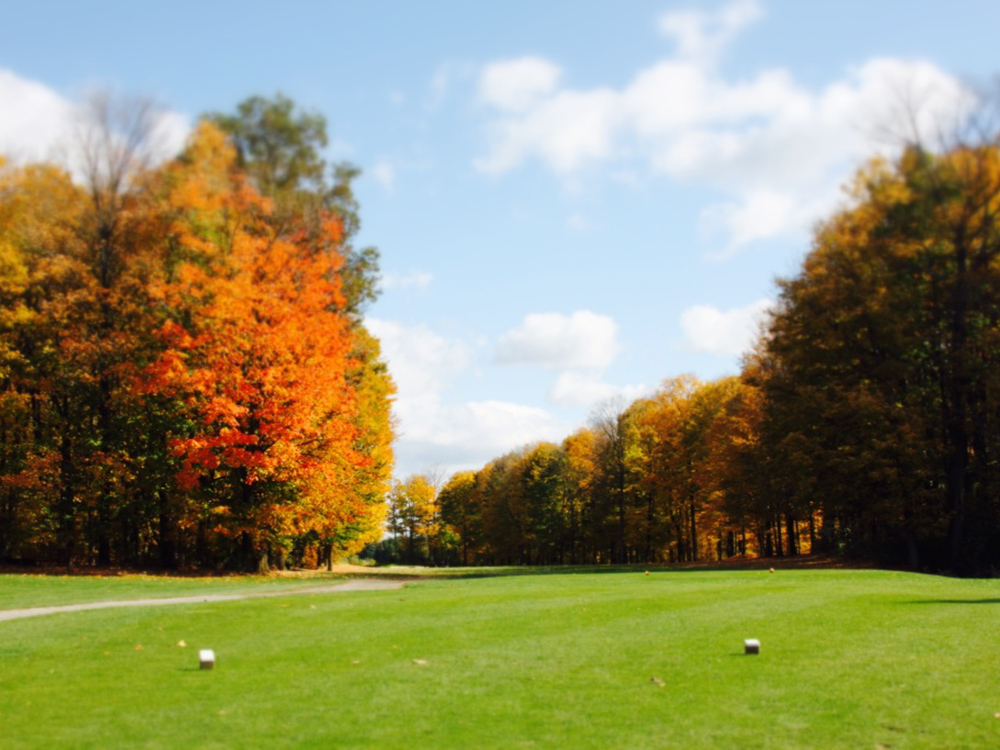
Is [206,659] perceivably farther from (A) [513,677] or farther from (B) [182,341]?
(B) [182,341]

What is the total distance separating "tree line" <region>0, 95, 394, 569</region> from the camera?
2944 cm

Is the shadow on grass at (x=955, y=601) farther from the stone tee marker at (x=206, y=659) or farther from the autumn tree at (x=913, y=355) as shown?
the autumn tree at (x=913, y=355)

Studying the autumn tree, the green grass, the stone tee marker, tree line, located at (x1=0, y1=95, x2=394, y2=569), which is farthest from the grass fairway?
the autumn tree

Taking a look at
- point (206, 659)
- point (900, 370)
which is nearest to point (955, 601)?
point (206, 659)

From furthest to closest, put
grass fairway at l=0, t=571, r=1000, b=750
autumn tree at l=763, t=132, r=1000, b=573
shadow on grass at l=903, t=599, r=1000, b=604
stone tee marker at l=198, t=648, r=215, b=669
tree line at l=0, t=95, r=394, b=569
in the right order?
1. autumn tree at l=763, t=132, r=1000, b=573
2. tree line at l=0, t=95, r=394, b=569
3. shadow on grass at l=903, t=599, r=1000, b=604
4. stone tee marker at l=198, t=648, r=215, b=669
5. grass fairway at l=0, t=571, r=1000, b=750

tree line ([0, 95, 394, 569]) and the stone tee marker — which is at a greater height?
tree line ([0, 95, 394, 569])

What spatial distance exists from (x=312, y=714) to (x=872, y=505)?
98.3 feet

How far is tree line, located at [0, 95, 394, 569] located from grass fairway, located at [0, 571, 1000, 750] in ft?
49.6

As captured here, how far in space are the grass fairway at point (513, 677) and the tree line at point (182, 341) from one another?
1511 centimetres

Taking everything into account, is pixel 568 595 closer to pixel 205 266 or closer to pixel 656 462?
pixel 205 266

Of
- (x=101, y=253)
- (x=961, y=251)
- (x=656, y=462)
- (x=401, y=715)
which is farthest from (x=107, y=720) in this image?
(x=656, y=462)

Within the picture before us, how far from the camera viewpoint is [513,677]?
9602 mm

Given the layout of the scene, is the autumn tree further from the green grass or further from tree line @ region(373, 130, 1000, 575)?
the green grass

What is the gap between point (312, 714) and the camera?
8.11 metres
